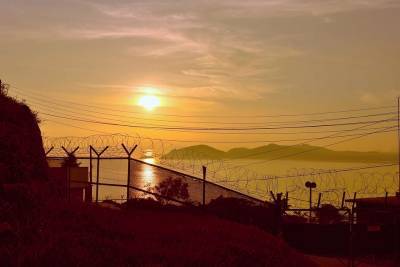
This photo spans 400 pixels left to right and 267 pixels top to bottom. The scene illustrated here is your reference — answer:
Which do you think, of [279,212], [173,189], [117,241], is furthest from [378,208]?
[117,241]

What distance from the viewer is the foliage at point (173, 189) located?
2541cm

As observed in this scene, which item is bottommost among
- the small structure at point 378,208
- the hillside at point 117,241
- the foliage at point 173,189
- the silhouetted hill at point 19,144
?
the small structure at point 378,208

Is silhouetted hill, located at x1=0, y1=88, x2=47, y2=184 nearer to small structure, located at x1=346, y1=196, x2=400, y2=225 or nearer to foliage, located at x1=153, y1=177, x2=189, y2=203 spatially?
foliage, located at x1=153, y1=177, x2=189, y2=203

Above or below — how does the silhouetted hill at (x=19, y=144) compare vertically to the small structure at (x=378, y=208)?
above

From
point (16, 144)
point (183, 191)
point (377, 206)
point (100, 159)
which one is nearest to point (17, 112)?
point (16, 144)

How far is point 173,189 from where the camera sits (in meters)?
25.5

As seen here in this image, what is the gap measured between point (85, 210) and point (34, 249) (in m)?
6.00

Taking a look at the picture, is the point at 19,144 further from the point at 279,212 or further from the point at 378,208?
the point at 378,208

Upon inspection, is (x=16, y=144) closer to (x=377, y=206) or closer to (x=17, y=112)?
(x=17, y=112)

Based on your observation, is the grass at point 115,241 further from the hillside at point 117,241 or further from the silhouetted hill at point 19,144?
the silhouetted hill at point 19,144

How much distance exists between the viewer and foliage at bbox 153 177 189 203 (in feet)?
83.4

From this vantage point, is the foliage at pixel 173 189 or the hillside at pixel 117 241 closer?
the hillside at pixel 117 241

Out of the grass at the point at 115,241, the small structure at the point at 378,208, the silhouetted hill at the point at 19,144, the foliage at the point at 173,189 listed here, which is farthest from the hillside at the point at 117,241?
the small structure at the point at 378,208

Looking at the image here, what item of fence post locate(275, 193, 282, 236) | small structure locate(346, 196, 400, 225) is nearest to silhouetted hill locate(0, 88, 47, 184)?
fence post locate(275, 193, 282, 236)
